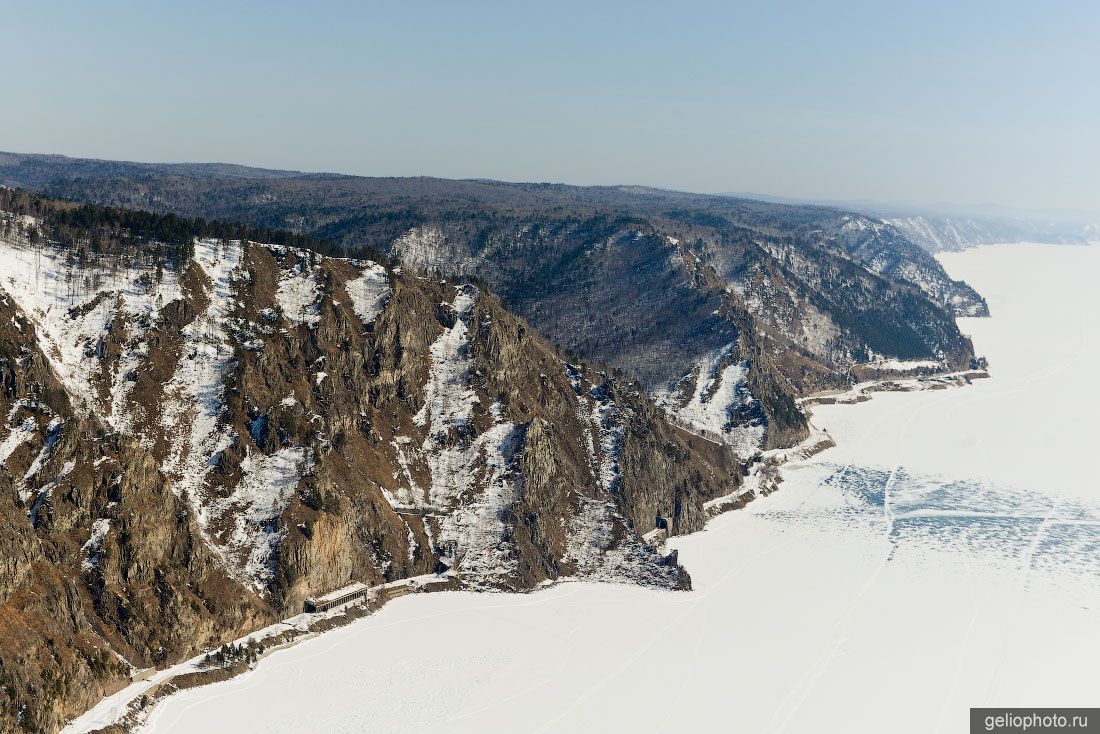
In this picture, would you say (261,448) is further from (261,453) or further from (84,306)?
(84,306)

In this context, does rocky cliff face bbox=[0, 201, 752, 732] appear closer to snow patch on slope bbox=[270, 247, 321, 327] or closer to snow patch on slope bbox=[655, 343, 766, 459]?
snow patch on slope bbox=[270, 247, 321, 327]

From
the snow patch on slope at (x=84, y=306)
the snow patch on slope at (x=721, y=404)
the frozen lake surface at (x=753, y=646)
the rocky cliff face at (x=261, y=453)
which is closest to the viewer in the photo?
the frozen lake surface at (x=753, y=646)

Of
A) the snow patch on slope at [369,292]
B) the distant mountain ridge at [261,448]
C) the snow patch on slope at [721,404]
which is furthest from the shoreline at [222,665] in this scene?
the snow patch on slope at [369,292]

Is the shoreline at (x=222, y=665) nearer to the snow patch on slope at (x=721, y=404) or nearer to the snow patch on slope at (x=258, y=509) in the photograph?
the snow patch on slope at (x=258, y=509)

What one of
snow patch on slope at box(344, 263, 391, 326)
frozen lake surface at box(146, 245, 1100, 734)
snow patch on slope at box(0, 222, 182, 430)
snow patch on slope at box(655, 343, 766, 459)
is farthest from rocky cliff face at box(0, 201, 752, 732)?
snow patch on slope at box(655, 343, 766, 459)

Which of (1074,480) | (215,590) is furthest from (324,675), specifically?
(1074,480)

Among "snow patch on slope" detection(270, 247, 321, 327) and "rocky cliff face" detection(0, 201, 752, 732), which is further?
"snow patch on slope" detection(270, 247, 321, 327)

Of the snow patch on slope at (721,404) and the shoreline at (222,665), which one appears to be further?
the snow patch on slope at (721,404)
